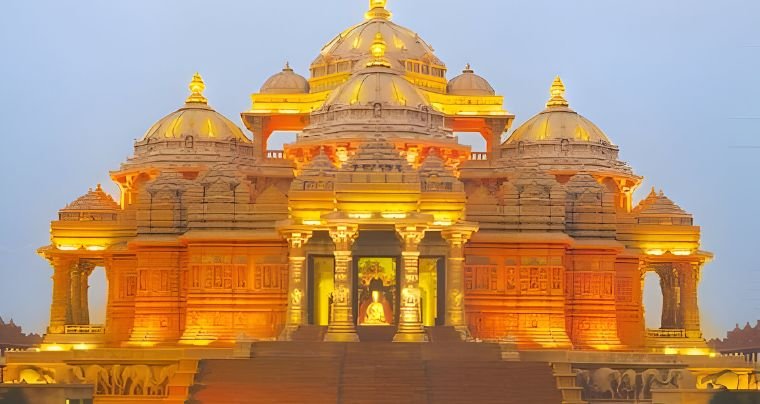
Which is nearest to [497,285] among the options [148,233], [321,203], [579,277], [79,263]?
[579,277]

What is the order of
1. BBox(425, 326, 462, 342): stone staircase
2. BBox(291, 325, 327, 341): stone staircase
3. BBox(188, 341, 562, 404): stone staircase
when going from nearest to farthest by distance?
BBox(188, 341, 562, 404): stone staircase
BBox(425, 326, 462, 342): stone staircase
BBox(291, 325, 327, 341): stone staircase

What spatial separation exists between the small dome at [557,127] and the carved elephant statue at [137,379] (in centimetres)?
1540

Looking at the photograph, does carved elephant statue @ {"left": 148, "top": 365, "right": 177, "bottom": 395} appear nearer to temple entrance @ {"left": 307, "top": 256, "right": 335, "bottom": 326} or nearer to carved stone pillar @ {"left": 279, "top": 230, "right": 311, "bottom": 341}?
carved stone pillar @ {"left": 279, "top": 230, "right": 311, "bottom": 341}

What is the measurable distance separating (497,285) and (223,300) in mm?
5913

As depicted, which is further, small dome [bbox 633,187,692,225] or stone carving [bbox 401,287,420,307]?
small dome [bbox 633,187,692,225]

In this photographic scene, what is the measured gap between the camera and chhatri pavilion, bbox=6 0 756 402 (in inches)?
1564

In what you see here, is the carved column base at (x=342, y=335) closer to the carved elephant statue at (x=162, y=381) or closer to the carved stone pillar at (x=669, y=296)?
the carved elephant statue at (x=162, y=381)

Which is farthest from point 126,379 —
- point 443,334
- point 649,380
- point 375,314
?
point 649,380

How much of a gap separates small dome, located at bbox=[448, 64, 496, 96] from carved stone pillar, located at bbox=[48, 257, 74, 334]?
1129cm

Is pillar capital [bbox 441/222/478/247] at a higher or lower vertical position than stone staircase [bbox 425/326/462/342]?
higher

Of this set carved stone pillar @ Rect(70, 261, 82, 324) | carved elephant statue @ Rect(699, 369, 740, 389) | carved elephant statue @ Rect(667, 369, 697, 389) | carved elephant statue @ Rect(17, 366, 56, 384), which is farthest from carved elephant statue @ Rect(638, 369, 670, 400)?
carved stone pillar @ Rect(70, 261, 82, 324)

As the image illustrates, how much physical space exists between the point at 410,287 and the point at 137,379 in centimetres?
573

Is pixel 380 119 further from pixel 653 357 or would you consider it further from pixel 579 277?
pixel 653 357

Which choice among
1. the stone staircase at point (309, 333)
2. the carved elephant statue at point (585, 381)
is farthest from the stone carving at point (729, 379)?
the stone staircase at point (309, 333)
